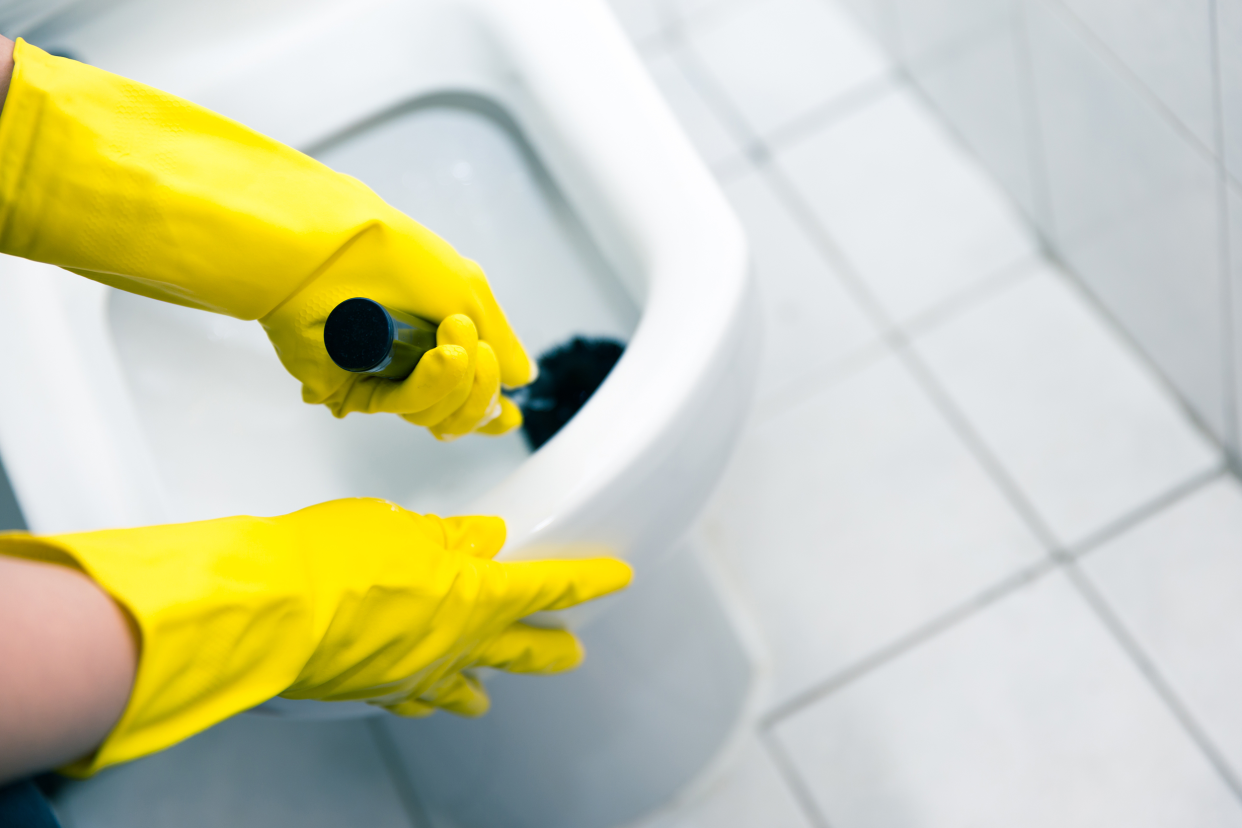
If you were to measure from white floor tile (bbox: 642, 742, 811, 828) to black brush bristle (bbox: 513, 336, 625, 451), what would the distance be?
1.38 ft

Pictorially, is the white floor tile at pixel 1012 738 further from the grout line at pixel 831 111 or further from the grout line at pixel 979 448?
the grout line at pixel 831 111

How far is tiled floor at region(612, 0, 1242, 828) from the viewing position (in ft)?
2.91

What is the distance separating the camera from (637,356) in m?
0.57

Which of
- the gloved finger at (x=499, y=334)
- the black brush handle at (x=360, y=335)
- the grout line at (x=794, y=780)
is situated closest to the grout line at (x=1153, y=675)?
the grout line at (x=794, y=780)

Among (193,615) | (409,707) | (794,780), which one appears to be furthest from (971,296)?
(193,615)

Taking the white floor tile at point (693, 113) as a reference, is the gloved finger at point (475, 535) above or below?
below

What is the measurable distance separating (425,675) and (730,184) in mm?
827

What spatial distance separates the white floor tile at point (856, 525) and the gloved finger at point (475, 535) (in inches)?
18.9

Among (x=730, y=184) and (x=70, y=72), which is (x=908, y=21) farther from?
(x=70, y=72)

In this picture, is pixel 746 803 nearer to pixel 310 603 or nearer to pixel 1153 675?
pixel 1153 675

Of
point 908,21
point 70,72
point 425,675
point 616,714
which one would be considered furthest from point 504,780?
point 908,21

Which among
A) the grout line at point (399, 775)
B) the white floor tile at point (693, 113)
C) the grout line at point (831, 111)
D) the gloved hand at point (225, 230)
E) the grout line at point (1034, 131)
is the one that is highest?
the white floor tile at point (693, 113)

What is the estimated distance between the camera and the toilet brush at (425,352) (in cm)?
46

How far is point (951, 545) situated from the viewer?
98 cm
